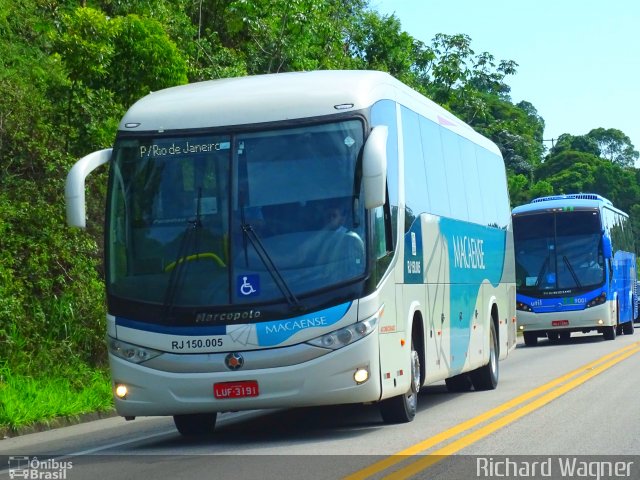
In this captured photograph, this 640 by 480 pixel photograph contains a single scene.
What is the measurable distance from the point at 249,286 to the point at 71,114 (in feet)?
32.1

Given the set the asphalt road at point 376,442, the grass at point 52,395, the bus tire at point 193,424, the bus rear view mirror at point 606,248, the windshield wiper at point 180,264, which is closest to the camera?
the asphalt road at point 376,442

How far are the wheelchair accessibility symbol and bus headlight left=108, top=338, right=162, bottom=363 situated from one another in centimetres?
94

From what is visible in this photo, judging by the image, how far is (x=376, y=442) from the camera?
1108 cm

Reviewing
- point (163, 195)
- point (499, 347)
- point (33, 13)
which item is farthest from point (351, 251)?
point (33, 13)

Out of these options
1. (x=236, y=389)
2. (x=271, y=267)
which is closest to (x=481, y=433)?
(x=236, y=389)

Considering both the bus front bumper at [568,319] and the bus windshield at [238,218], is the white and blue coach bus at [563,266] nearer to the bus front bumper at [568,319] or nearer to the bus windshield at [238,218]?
the bus front bumper at [568,319]

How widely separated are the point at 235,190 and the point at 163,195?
2.29 ft

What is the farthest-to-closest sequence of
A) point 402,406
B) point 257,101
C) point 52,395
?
point 52,395 → point 402,406 → point 257,101

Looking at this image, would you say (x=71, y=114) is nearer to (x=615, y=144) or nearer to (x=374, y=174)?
(x=374, y=174)

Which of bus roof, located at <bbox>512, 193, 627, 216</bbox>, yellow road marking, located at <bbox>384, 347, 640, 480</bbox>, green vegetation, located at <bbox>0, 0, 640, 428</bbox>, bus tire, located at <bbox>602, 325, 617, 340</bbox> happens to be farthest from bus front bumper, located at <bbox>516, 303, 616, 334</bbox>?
yellow road marking, located at <bbox>384, 347, 640, 480</bbox>

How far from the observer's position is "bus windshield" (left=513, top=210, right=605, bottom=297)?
31.5 m

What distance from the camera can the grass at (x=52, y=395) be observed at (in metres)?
14.4

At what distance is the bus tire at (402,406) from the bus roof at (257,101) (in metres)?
2.78

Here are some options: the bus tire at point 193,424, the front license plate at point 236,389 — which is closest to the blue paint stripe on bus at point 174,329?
the front license plate at point 236,389
